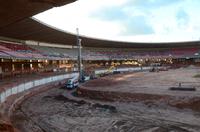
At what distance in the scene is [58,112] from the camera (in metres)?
20.1

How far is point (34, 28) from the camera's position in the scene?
4544 cm

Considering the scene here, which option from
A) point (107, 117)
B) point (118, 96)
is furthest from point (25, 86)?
point (107, 117)

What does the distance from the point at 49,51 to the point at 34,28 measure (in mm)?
17150

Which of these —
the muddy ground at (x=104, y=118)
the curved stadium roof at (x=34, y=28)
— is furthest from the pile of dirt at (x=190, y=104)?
the curved stadium roof at (x=34, y=28)

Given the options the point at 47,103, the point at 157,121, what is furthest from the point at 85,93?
the point at 157,121

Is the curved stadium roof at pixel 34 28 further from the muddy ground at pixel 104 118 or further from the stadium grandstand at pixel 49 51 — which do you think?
the muddy ground at pixel 104 118

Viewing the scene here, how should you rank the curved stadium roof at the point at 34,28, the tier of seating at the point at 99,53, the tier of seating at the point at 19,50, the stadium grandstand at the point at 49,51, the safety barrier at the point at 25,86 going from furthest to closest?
the tier of seating at the point at 99,53, the tier of seating at the point at 19,50, the safety barrier at the point at 25,86, the stadium grandstand at the point at 49,51, the curved stadium roof at the point at 34,28

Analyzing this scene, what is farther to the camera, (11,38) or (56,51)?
(56,51)

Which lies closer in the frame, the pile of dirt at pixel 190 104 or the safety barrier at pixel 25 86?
the pile of dirt at pixel 190 104

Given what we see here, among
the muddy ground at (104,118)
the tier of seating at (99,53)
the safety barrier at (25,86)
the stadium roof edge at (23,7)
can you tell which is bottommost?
the muddy ground at (104,118)

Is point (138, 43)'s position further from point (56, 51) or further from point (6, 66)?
point (6, 66)

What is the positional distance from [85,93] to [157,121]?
1383 centimetres

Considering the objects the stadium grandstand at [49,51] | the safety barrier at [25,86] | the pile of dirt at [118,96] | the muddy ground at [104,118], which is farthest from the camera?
the pile of dirt at [118,96]

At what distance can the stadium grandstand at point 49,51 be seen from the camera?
7.58 meters
